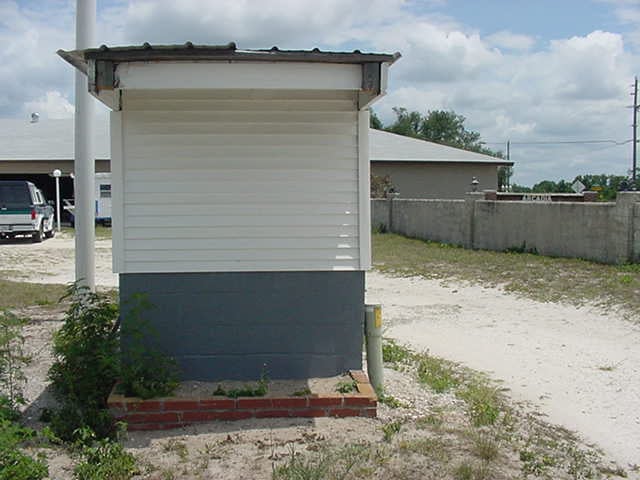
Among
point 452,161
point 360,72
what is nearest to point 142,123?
point 360,72

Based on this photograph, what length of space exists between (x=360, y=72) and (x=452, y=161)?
31057 mm

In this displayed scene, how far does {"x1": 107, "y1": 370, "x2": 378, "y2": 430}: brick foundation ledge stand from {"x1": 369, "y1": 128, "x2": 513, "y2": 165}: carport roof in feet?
95.9

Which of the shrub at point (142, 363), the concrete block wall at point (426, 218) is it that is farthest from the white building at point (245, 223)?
the concrete block wall at point (426, 218)

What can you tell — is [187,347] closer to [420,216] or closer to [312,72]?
[312,72]

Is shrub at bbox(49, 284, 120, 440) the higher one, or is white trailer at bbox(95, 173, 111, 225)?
white trailer at bbox(95, 173, 111, 225)

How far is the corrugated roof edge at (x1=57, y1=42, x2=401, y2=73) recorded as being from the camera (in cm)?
496

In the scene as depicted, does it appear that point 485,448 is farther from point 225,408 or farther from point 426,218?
point 426,218

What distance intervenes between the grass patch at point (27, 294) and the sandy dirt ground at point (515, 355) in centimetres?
116

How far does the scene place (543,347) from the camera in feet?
27.9

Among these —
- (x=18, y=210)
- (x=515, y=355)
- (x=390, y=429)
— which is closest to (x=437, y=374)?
(x=515, y=355)

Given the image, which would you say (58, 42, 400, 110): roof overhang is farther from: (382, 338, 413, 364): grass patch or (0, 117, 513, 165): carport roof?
(0, 117, 513, 165): carport roof

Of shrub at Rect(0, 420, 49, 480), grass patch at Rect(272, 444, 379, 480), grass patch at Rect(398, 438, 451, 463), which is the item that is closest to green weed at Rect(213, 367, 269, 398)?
grass patch at Rect(272, 444, 379, 480)

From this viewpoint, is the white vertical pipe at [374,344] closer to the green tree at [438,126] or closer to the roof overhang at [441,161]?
the roof overhang at [441,161]

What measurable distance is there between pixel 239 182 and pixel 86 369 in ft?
6.08
